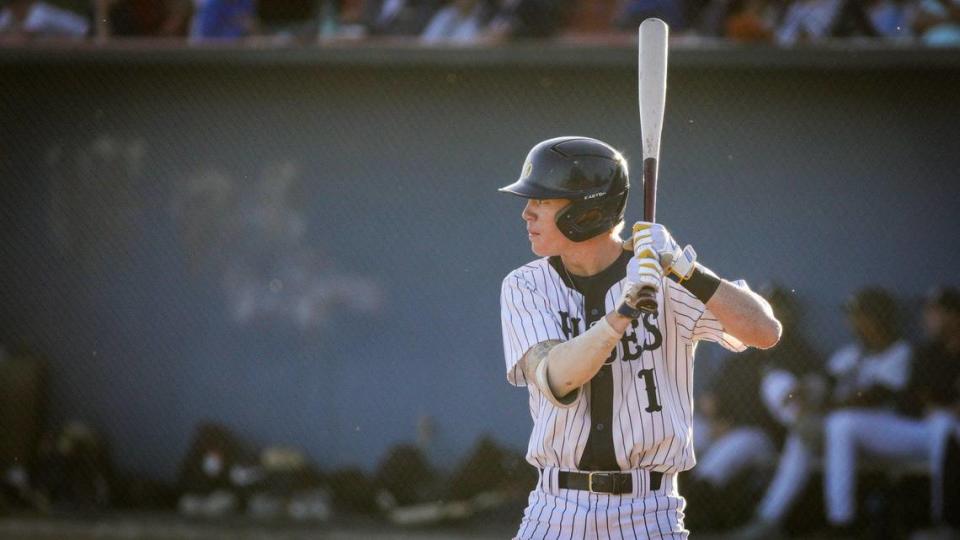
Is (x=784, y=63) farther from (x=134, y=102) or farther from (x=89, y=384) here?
(x=89, y=384)

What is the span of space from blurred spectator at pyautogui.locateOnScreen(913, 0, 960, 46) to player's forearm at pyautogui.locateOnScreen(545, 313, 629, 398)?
4.40 m

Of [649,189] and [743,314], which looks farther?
[649,189]

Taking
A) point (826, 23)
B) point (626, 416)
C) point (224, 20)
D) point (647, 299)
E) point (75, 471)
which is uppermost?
point (224, 20)

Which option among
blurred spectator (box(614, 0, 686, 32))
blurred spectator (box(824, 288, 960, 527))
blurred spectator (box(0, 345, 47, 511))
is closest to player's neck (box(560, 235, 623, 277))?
blurred spectator (box(824, 288, 960, 527))

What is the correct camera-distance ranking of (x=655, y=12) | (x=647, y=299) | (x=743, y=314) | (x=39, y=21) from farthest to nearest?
(x=39, y=21)
(x=655, y=12)
(x=743, y=314)
(x=647, y=299)

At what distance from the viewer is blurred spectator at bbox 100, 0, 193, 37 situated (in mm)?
7414

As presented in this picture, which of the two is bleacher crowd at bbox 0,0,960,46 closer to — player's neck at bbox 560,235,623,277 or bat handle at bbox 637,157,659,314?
bat handle at bbox 637,157,659,314

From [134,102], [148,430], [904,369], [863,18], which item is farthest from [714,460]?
[134,102]

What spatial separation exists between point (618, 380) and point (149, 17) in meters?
5.32

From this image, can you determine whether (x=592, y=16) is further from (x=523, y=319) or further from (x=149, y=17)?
(x=523, y=319)

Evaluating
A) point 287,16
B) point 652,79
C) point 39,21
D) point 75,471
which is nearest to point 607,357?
point 652,79

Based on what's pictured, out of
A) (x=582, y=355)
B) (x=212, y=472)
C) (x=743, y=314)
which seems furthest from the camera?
(x=212, y=472)

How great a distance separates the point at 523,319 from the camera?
289 centimetres

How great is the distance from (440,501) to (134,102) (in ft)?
8.93
